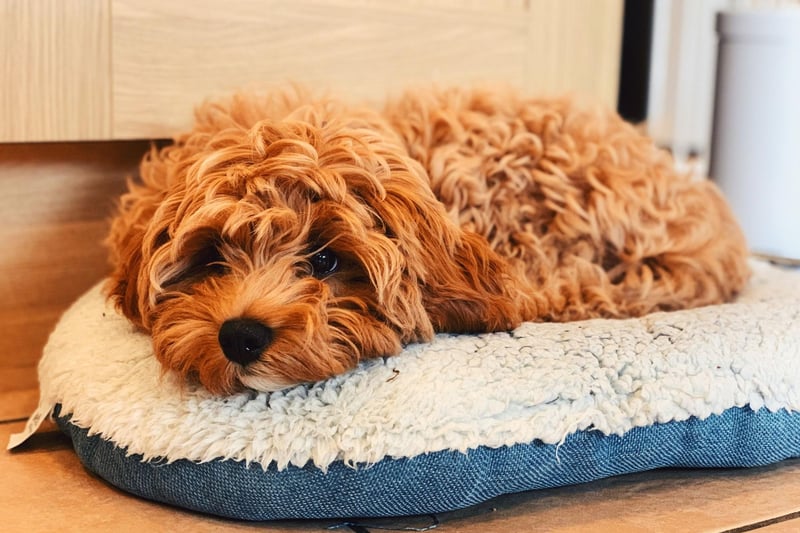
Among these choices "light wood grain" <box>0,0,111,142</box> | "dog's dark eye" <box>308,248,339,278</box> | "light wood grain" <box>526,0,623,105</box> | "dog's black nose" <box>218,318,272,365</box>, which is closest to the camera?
"dog's black nose" <box>218,318,272,365</box>

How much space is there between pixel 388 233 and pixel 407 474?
37cm

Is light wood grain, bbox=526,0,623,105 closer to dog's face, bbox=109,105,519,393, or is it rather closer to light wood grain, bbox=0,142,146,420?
light wood grain, bbox=0,142,146,420

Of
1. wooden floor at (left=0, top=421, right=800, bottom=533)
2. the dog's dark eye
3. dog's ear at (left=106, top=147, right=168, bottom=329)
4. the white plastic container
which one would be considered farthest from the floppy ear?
the white plastic container

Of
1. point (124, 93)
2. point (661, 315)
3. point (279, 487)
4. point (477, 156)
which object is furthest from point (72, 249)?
point (661, 315)

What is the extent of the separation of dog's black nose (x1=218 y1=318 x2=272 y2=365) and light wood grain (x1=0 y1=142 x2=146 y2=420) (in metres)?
0.89

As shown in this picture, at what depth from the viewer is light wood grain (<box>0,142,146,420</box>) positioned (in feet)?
7.28

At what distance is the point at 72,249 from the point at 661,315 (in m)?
1.29

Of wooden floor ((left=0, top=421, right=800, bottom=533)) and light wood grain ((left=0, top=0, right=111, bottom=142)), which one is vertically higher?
light wood grain ((left=0, top=0, right=111, bottom=142))

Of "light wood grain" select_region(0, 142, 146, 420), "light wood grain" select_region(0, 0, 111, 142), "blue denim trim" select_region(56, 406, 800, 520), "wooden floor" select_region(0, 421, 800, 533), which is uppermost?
"light wood grain" select_region(0, 0, 111, 142)

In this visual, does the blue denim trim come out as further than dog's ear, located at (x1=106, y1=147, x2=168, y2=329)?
No

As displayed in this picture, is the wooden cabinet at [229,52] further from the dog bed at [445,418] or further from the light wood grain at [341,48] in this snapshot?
the dog bed at [445,418]

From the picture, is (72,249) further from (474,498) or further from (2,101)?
(474,498)

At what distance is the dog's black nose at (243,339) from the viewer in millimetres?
1427

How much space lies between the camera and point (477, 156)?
80.5 inches
